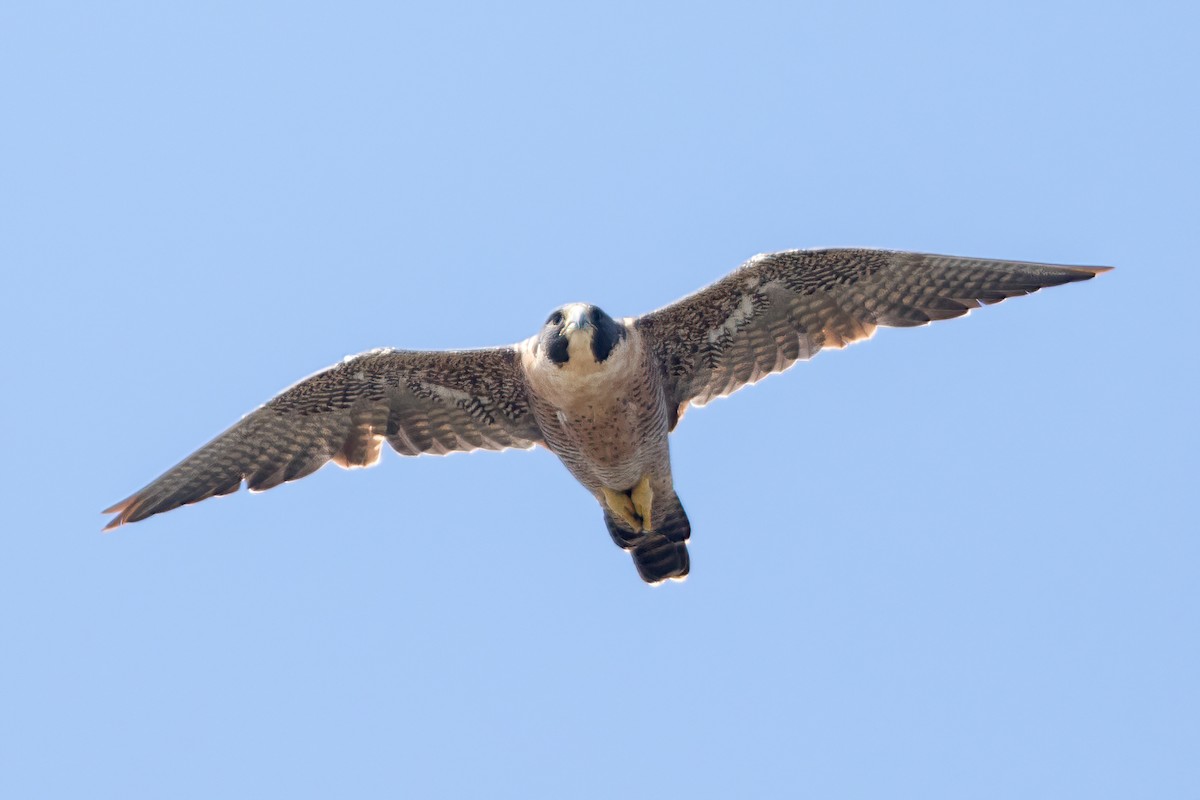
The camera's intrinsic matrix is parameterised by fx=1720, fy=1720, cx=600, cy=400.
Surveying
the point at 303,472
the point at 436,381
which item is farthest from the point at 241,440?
the point at 436,381

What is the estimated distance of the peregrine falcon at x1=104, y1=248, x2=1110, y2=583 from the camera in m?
13.6

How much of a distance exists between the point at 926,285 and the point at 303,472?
534 cm

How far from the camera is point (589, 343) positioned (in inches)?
493

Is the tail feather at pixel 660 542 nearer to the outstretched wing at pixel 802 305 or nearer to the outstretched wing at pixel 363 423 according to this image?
the outstretched wing at pixel 802 305

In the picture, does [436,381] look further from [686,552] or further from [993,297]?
[993,297]

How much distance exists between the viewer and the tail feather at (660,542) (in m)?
14.5

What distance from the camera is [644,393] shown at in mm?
13148

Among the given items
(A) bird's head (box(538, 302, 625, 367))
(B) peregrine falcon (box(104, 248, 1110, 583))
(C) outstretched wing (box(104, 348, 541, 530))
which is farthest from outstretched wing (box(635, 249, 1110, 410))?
(C) outstretched wing (box(104, 348, 541, 530))

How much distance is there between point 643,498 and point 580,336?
2085mm

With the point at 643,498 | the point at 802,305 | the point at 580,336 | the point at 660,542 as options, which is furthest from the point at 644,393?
the point at 660,542

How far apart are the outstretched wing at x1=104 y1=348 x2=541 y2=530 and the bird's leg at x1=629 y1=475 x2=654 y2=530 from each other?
40.4 inches

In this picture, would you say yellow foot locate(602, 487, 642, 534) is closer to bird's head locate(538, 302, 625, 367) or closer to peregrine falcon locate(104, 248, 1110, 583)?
peregrine falcon locate(104, 248, 1110, 583)

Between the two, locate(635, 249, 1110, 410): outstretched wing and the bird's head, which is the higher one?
locate(635, 249, 1110, 410): outstretched wing

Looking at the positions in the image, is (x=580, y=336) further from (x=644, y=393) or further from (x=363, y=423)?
(x=363, y=423)
